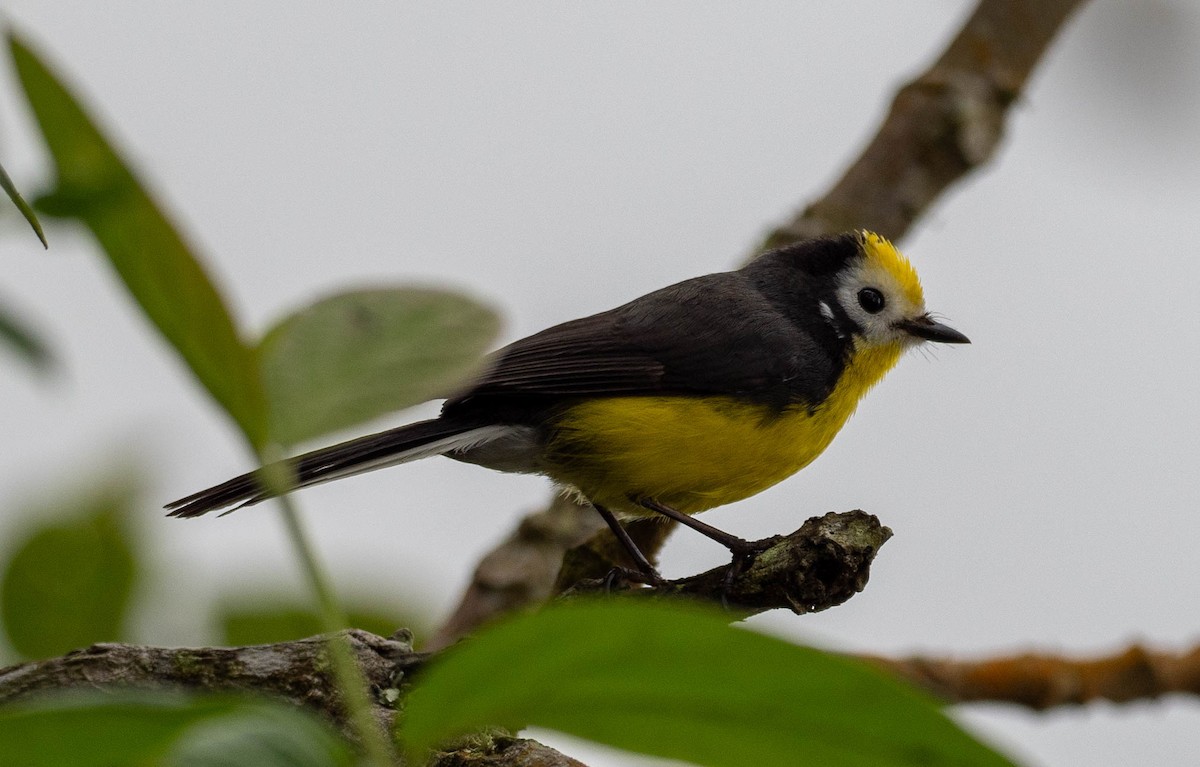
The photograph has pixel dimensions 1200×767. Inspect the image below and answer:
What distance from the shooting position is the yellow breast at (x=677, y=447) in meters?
4.58

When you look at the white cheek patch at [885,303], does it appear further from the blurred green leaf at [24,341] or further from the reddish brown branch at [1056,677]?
the blurred green leaf at [24,341]

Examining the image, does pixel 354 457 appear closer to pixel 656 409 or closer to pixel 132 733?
pixel 656 409

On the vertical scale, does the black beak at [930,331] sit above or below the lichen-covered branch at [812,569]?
above

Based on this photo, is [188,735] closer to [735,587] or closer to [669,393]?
[735,587]

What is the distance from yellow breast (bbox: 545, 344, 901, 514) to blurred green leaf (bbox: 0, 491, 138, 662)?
172 centimetres

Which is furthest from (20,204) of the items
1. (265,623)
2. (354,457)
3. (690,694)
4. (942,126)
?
(942,126)

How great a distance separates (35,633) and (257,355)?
2.68 meters

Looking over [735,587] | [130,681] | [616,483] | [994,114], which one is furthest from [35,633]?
[994,114]

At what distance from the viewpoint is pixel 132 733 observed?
79 centimetres

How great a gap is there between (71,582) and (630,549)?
6.65 ft

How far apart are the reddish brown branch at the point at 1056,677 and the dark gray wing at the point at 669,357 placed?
61.0 inches

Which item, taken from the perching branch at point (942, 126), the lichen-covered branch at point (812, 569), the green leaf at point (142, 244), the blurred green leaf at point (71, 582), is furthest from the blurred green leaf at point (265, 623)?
the green leaf at point (142, 244)

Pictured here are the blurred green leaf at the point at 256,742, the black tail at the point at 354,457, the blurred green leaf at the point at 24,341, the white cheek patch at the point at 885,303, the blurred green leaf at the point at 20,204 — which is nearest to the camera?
the blurred green leaf at the point at 256,742

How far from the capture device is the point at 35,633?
3252 millimetres
